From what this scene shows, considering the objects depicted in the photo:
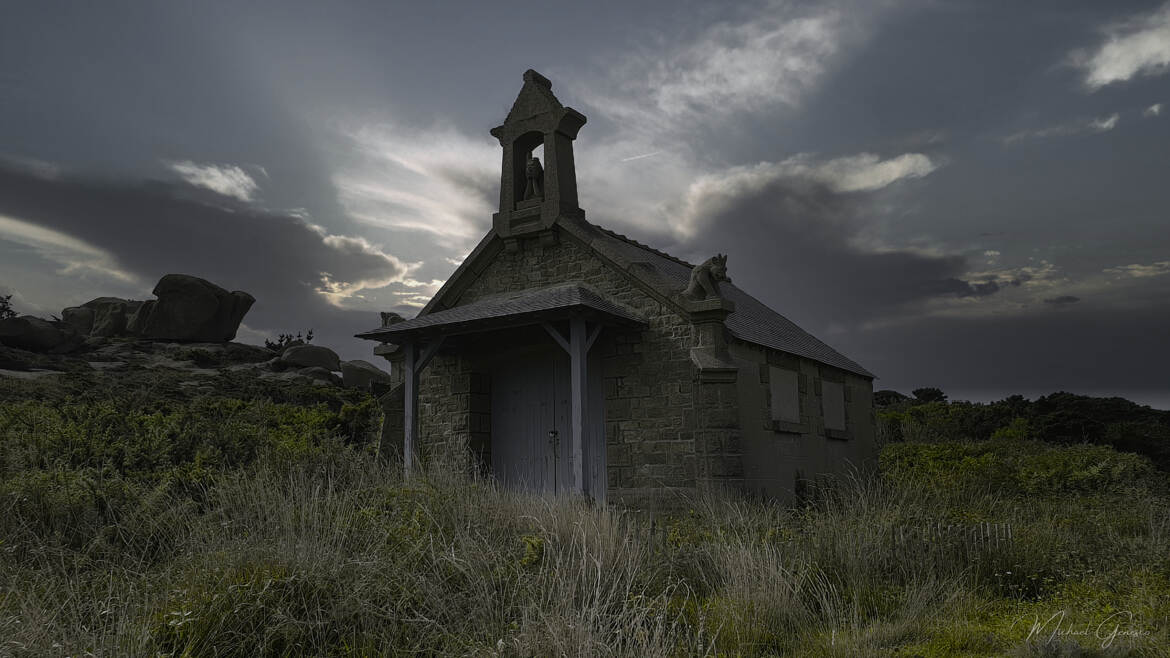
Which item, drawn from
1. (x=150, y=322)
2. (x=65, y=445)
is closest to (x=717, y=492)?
(x=65, y=445)

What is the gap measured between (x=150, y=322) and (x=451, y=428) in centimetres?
3072

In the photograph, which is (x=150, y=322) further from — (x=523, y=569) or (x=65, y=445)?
(x=523, y=569)

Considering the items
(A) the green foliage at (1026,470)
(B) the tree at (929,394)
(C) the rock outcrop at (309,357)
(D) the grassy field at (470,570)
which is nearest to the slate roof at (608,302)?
(A) the green foliage at (1026,470)

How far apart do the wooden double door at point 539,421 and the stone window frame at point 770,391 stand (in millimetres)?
2713

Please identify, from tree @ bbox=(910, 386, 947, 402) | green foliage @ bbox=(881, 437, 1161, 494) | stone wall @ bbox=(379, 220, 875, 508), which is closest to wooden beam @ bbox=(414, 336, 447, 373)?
stone wall @ bbox=(379, 220, 875, 508)

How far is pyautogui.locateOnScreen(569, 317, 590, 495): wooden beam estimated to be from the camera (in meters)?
10.8

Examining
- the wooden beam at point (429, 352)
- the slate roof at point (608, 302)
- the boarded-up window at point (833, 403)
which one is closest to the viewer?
the slate roof at point (608, 302)

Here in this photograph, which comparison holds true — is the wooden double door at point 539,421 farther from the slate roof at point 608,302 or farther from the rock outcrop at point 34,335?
the rock outcrop at point 34,335

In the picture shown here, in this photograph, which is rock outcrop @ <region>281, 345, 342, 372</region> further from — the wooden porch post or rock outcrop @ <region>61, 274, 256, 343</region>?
the wooden porch post

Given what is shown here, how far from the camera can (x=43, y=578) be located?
601 centimetres

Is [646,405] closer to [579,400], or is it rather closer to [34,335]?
[579,400]

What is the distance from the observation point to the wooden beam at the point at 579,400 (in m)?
10.8

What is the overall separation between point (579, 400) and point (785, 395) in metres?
4.24

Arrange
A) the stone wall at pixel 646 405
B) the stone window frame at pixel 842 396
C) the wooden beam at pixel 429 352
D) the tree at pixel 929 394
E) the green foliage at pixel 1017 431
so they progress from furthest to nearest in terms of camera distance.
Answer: the tree at pixel 929 394 < the green foliage at pixel 1017 431 < the stone window frame at pixel 842 396 < the wooden beam at pixel 429 352 < the stone wall at pixel 646 405
